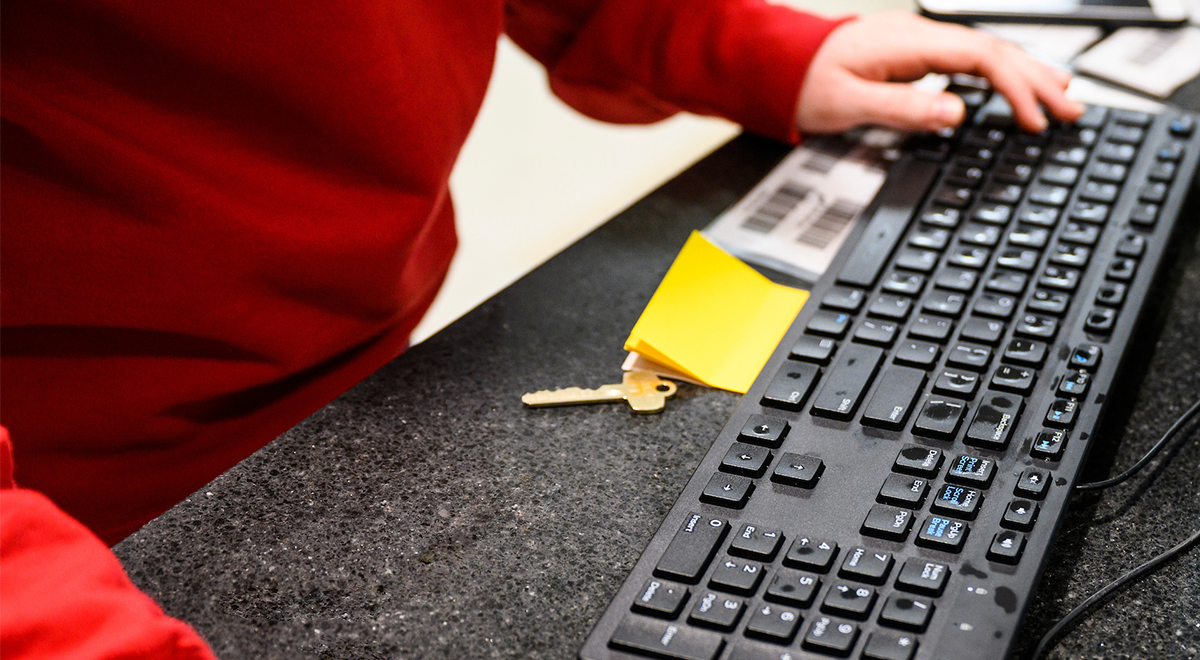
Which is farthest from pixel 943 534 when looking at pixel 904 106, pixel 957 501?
pixel 904 106

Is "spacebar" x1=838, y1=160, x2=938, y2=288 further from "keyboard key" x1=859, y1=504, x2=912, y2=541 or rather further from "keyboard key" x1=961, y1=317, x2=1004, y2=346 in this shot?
"keyboard key" x1=859, y1=504, x2=912, y2=541

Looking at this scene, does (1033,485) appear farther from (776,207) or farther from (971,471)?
(776,207)

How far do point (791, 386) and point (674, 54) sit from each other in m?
0.33

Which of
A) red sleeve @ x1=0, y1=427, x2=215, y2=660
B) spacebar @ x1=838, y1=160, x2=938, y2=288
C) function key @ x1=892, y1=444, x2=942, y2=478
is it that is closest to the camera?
red sleeve @ x1=0, y1=427, x2=215, y2=660

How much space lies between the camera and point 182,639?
30cm

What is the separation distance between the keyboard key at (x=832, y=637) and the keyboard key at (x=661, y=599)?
4cm

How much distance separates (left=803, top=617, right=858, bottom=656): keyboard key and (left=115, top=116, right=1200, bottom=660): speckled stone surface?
0.08 metres

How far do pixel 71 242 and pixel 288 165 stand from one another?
112 millimetres

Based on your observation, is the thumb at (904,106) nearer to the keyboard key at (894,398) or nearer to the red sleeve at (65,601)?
the keyboard key at (894,398)

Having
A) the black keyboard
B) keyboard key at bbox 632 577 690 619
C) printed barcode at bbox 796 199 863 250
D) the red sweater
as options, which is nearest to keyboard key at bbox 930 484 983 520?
the black keyboard

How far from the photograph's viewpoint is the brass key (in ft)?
1.51

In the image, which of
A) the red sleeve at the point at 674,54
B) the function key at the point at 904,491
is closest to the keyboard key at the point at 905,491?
the function key at the point at 904,491

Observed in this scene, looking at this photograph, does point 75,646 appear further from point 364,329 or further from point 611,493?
point 364,329

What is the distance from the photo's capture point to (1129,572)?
1.19ft
